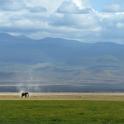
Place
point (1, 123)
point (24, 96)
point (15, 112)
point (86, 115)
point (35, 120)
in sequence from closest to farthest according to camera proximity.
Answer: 1. point (1, 123)
2. point (35, 120)
3. point (86, 115)
4. point (15, 112)
5. point (24, 96)

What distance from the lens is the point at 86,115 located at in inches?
1538

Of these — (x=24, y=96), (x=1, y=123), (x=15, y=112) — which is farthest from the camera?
(x=24, y=96)

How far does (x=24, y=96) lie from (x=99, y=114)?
42.7 meters

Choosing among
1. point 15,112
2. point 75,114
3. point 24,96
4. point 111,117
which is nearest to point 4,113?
point 15,112

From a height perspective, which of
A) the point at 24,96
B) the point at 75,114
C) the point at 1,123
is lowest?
the point at 1,123

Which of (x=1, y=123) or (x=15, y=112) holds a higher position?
(x=15, y=112)

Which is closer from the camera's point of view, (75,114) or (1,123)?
(1,123)

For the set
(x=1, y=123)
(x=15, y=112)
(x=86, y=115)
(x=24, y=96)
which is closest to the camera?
(x=1, y=123)

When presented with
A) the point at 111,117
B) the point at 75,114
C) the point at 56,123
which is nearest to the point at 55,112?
the point at 75,114

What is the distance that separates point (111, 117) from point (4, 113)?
7.62 meters

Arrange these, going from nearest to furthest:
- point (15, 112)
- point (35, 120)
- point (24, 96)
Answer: point (35, 120) → point (15, 112) → point (24, 96)

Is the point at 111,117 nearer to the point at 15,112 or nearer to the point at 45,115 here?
the point at 45,115

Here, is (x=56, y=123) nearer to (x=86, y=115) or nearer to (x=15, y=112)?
(x=86, y=115)

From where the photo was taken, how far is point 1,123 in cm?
3328
